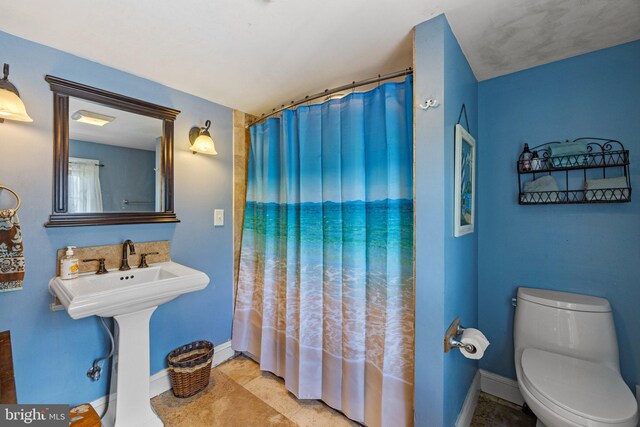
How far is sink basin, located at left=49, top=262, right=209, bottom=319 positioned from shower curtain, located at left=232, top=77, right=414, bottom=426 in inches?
26.5

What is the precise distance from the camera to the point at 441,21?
3.84ft

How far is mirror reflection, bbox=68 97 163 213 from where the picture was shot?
1.50 meters

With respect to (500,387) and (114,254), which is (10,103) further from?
(500,387)

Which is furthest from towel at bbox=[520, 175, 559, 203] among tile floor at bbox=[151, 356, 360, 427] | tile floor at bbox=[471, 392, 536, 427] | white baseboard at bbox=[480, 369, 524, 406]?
tile floor at bbox=[151, 356, 360, 427]

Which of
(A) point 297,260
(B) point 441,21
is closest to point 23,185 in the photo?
(A) point 297,260

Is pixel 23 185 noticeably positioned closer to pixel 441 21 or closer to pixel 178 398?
pixel 178 398

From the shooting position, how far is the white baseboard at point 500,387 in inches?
66.9

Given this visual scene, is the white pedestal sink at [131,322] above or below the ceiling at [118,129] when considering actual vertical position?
below

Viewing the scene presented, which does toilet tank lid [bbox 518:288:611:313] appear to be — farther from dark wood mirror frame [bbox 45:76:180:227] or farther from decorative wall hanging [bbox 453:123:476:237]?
dark wood mirror frame [bbox 45:76:180:227]

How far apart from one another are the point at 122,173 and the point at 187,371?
1380 millimetres

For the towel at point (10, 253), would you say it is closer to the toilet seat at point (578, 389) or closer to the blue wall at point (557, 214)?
the toilet seat at point (578, 389)

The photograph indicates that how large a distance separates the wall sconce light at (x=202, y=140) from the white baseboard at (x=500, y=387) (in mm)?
2539

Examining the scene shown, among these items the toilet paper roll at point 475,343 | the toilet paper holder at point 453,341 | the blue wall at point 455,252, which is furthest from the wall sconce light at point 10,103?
the toilet paper roll at point 475,343

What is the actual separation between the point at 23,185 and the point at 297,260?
155cm
